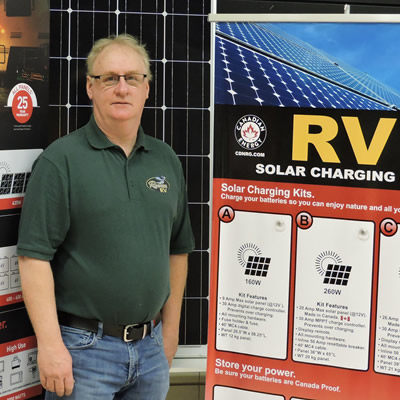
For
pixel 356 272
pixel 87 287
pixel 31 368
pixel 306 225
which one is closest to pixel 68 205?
pixel 87 287

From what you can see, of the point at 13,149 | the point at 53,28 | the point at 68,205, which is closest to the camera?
the point at 68,205

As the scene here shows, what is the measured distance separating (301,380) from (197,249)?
1093 millimetres

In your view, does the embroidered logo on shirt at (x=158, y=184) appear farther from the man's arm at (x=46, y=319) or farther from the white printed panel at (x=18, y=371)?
the white printed panel at (x=18, y=371)

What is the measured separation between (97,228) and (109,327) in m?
0.45

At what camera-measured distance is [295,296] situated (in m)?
3.39

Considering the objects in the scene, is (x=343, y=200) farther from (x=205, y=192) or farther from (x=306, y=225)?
(x=205, y=192)

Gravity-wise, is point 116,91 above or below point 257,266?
above

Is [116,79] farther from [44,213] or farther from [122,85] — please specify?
[44,213]

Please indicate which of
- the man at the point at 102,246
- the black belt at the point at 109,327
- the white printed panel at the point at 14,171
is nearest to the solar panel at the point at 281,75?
the man at the point at 102,246

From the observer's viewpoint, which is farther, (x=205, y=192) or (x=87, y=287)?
(x=205, y=192)

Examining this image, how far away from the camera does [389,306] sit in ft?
10.6

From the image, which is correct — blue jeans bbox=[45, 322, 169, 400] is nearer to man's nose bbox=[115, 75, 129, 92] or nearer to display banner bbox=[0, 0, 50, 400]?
display banner bbox=[0, 0, 50, 400]

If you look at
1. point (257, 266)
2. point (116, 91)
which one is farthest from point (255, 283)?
point (116, 91)

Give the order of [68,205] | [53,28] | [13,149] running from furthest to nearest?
[53,28] → [13,149] → [68,205]
